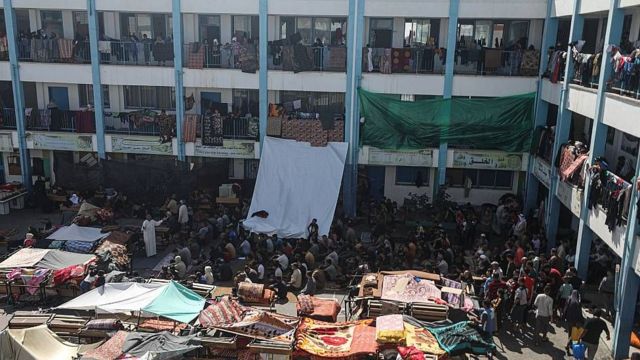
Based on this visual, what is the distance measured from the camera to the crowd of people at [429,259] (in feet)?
53.0

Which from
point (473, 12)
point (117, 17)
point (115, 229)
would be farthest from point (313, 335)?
point (117, 17)

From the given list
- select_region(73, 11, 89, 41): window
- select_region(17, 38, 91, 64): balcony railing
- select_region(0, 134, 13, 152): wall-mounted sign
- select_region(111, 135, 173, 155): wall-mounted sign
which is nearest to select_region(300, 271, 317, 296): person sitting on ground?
select_region(111, 135, 173, 155): wall-mounted sign

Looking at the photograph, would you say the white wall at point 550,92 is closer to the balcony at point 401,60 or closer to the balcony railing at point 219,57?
the balcony at point 401,60

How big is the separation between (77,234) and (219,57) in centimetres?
887

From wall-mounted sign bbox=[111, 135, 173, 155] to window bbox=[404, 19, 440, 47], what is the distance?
34.8 feet

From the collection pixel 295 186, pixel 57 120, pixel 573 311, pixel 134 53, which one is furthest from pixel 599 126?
pixel 57 120

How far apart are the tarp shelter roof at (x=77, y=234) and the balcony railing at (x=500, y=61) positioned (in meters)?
14.5

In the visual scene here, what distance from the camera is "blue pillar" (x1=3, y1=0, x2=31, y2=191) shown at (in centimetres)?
2419

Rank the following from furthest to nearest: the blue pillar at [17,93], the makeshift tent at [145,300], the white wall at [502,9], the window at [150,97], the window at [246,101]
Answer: the window at [150,97] < the window at [246,101] < the blue pillar at [17,93] < the white wall at [502,9] < the makeshift tent at [145,300]

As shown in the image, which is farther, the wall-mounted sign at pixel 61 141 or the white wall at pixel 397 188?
the white wall at pixel 397 188

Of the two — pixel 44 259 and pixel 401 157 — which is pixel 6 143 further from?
pixel 401 157

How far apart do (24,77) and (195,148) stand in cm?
755

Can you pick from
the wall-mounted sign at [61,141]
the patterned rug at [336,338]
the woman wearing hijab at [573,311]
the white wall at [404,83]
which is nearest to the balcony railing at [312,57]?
the white wall at [404,83]

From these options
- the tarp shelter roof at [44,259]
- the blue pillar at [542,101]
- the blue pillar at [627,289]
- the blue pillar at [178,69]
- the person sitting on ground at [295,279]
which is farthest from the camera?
the blue pillar at [178,69]
